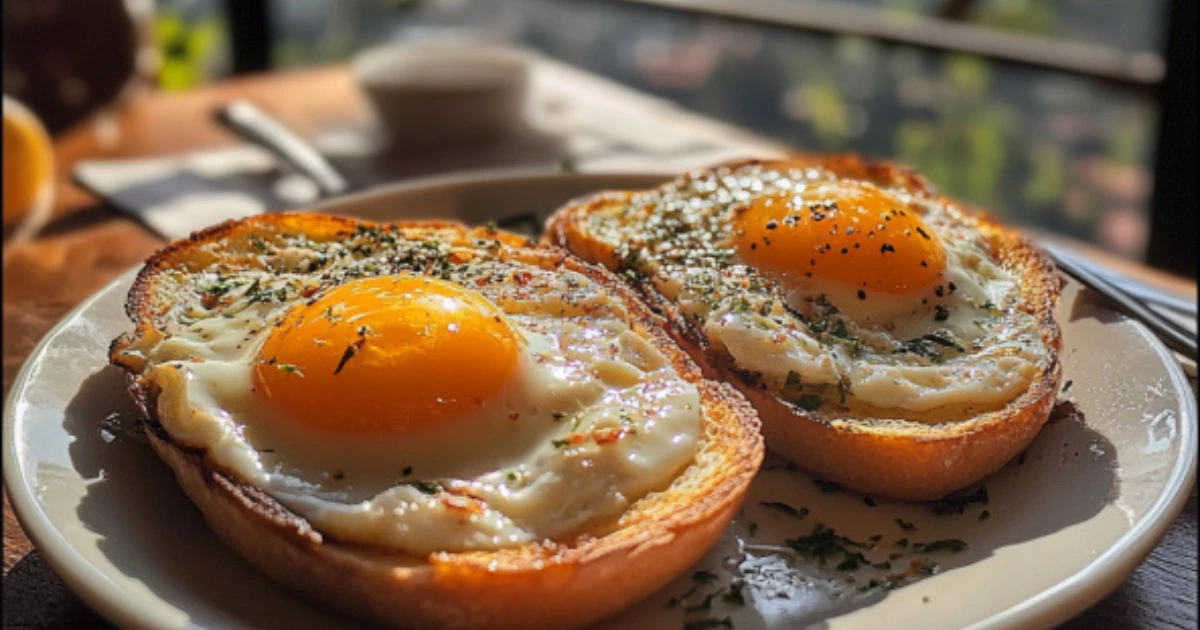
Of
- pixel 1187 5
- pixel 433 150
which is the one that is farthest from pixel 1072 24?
pixel 433 150

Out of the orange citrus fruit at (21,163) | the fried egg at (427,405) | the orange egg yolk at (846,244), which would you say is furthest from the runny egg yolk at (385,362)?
the orange citrus fruit at (21,163)

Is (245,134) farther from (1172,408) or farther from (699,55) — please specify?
(699,55)

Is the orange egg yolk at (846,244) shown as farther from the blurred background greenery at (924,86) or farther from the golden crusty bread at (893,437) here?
the blurred background greenery at (924,86)

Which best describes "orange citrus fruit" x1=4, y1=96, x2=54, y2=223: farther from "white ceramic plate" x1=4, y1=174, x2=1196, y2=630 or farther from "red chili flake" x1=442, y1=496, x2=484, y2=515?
"red chili flake" x1=442, y1=496, x2=484, y2=515

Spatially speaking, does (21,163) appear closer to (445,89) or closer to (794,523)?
(445,89)

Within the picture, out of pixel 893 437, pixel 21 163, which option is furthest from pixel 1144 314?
pixel 21 163

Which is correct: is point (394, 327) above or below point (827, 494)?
above

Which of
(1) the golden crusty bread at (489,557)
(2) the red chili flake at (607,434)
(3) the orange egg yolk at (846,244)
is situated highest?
(3) the orange egg yolk at (846,244)
